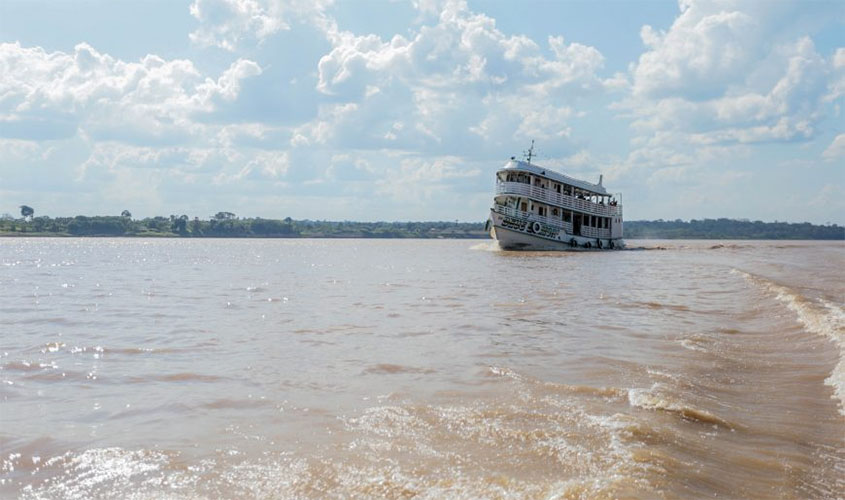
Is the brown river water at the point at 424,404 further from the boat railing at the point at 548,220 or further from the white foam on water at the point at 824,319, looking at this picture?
the boat railing at the point at 548,220

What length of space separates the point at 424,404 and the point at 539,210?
144ft

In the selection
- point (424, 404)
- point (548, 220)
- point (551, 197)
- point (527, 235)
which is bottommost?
point (424, 404)

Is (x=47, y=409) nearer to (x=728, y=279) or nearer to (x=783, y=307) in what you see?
(x=783, y=307)

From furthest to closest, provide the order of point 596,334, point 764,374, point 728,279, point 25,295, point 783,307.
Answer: point 728,279, point 25,295, point 783,307, point 596,334, point 764,374

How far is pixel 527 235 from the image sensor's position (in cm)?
4797

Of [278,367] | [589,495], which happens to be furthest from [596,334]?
[589,495]

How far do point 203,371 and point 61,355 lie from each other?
2.66 metres

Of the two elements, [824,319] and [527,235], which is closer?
[824,319]

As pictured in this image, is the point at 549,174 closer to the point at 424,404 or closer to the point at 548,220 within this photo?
the point at 548,220

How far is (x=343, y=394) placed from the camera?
23.8 feet

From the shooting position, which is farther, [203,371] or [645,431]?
[203,371]

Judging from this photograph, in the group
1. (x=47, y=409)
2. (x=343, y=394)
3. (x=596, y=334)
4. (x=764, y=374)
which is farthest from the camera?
(x=596, y=334)

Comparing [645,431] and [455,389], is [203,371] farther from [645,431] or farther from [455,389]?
[645,431]

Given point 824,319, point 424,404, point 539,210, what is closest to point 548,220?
point 539,210
